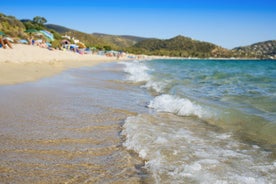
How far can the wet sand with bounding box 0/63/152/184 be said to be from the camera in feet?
8.44

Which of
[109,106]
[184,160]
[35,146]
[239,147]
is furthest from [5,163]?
[109,106]

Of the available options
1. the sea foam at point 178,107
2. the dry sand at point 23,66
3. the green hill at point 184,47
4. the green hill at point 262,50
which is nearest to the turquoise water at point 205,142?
the sea foam at point 178,107

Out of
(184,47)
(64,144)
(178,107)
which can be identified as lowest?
(178,107)

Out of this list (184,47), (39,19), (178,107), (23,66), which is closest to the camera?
(178,107)

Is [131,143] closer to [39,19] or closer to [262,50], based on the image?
[39,19]

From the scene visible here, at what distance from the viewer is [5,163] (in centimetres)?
272

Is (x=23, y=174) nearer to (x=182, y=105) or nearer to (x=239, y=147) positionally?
(x=239, y=147)

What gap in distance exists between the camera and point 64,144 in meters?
3.43

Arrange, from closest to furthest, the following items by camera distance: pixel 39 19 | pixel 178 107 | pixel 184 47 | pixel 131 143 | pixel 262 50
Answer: pixel 131 143
pixel 178 107
pixel 39 19
pixel 184 47
pixel 262 50

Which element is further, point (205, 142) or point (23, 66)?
point (23, 66)

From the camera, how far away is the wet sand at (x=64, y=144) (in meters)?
2.57

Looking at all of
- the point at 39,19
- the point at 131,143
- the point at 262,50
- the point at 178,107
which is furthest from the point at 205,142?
the point at 262,50

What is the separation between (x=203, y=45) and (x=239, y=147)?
17598 centimetres

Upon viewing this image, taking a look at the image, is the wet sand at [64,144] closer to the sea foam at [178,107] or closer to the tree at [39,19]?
the sea foam at [178,107]
